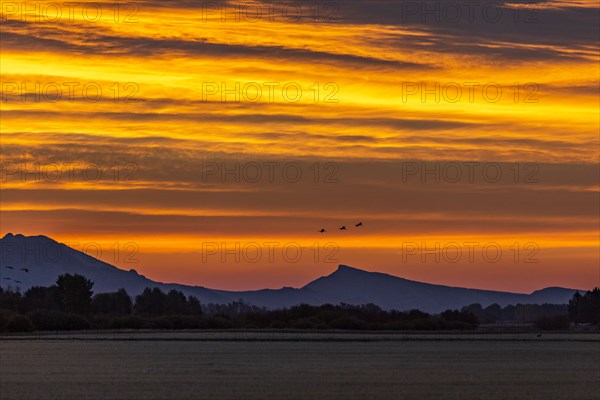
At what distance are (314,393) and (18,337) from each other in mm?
120711

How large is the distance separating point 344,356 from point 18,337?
249 feet

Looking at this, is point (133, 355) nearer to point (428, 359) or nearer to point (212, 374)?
point (428, 359)

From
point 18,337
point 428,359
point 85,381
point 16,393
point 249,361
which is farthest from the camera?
point 18,337

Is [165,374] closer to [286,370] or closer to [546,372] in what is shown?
[286,370]

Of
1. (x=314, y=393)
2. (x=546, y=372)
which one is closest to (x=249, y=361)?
(x=546, y=372)

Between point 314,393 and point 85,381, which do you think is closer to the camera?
point 314,393

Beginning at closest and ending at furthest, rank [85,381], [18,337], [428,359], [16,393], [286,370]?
[16,393] → [85,381] → [286,370] → [428,359] → [18,337]

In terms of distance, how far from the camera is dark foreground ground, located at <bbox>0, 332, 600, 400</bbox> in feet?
234

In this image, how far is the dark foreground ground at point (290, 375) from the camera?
71438mm

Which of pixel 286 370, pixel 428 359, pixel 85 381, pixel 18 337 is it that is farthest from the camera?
pixel 18 337

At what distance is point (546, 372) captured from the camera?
9819cm

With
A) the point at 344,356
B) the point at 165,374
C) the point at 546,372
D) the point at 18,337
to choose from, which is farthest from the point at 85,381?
the point at 18,337

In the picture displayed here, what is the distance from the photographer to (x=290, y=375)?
289ft

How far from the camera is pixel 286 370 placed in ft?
311
